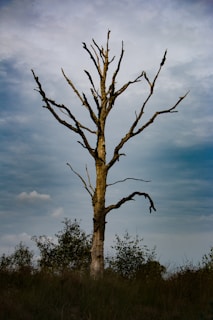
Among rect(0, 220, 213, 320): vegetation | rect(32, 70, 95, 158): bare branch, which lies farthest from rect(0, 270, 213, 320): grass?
rect(32, 70, 95, 158): bare branch

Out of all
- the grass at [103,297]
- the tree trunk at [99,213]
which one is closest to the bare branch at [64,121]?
the tree trunk at [99,213]

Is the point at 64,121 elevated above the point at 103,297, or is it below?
above

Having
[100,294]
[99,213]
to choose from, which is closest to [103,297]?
[100,294]

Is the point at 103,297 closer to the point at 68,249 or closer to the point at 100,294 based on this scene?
the point at 100,294

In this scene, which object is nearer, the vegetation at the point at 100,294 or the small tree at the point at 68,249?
the vegetation at the point at 100,294

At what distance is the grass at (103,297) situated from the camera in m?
10.3

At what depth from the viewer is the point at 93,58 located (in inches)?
774

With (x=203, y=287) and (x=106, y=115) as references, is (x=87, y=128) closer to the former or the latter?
(x=106, y=115)

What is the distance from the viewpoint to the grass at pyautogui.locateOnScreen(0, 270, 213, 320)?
10.3 m

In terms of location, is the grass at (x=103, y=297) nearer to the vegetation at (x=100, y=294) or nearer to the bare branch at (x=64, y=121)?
the vegetation at (x=100, y=294)

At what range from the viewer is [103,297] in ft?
38.0

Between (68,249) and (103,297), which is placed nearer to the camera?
(103,297)

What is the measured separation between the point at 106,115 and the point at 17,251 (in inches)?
553

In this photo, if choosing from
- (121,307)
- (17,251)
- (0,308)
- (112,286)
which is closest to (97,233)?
(112,286)
